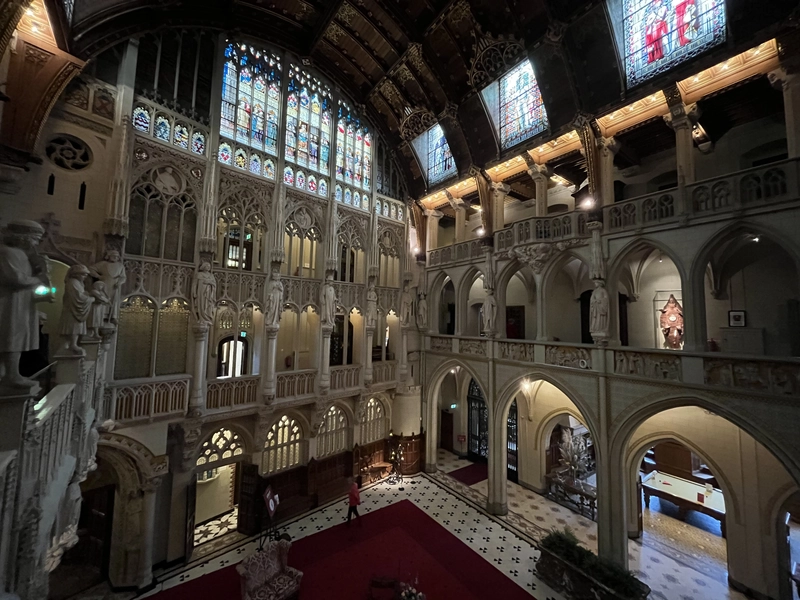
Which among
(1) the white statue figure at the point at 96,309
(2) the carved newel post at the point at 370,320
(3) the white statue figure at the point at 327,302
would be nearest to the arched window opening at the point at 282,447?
(2) the carved newel post at the point at 370,320

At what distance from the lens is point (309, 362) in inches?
543

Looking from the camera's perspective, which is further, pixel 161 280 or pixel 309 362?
pixel 309 362

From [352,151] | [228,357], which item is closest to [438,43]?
[352,151]

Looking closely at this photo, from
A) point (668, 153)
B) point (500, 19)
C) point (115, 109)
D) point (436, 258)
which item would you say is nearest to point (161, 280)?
point (115, 109)

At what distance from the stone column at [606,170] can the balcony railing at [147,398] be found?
12.7 meters

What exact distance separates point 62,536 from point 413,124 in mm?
14778

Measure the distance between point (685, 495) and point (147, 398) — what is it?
54.9 feet

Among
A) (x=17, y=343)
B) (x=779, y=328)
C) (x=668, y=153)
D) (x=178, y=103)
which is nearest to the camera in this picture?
(x=17, y=343)

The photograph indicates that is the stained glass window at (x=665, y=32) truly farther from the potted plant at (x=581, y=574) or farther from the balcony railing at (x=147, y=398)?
the balcony railing at (x=147, y=398)

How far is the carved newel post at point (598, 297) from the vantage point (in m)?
9.63

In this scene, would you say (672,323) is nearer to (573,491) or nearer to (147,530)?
(573,491)

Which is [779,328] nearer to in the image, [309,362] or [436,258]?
[436,258]

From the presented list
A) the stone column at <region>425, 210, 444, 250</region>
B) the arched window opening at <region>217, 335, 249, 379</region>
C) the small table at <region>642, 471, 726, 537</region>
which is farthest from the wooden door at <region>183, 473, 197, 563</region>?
the small table at <region>642, 471, 726, 537</region>

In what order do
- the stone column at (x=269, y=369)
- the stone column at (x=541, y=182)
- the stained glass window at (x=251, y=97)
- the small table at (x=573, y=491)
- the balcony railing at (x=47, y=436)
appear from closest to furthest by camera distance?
the balcony railing at (x=47, y=436)
the stone column at (x=269, y=369)
the stained glass window at (x=251, y=97)
the stone column at (x=541, y=182)
the small table at (x=573, y=491)
